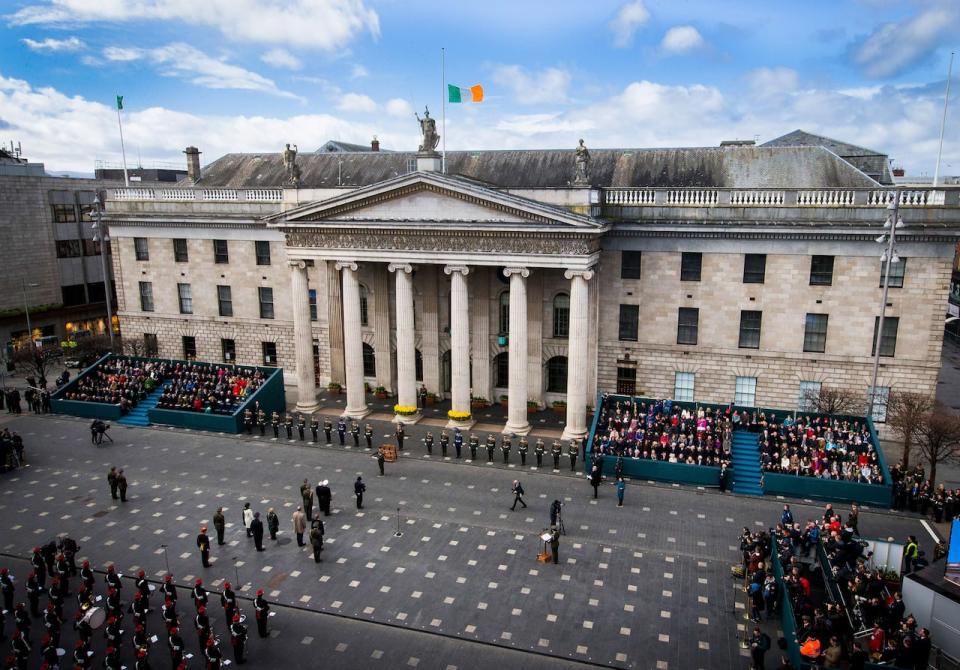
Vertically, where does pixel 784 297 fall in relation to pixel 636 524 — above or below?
above

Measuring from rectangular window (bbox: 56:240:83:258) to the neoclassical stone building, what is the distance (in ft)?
61.5

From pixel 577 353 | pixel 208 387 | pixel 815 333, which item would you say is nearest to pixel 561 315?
pixel 577 353

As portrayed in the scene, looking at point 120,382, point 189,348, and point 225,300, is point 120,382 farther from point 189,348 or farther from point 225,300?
point 225,300

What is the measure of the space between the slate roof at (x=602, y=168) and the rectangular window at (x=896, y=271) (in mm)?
5389

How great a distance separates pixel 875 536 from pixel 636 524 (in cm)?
865

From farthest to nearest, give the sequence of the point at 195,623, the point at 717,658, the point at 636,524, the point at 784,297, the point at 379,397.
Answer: the point at 379,397, the point at 784,297, the point at 636,524, the point at 195,623, the point at 717,658

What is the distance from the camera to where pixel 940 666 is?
17391mm

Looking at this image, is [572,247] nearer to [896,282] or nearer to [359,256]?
[359,256]

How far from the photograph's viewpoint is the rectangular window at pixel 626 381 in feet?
125

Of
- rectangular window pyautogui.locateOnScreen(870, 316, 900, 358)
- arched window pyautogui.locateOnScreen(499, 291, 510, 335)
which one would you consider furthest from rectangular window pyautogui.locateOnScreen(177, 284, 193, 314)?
rectangular window pyautogui.locateOnScreen(870, 316, 900, 358)

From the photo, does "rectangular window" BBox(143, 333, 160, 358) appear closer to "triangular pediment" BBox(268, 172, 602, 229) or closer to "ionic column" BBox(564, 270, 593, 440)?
"triangular pediment" BBox(268, 172, 602, 229)

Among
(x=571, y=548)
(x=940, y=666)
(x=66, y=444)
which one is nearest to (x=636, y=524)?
(x=571, y=548)

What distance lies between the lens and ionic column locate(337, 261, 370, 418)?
37.4 meters

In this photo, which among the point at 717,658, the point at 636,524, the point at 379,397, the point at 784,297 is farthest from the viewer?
the point at 379,397
